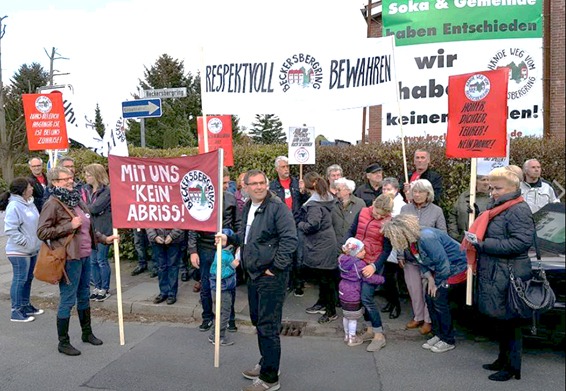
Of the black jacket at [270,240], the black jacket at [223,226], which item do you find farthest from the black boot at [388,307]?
the black jacket at [270,240]

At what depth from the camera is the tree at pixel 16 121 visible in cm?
2459

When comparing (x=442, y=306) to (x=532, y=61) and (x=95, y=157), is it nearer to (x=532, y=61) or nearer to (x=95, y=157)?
(x=95, y=157)

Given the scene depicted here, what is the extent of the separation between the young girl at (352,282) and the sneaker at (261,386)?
1370 millimetres

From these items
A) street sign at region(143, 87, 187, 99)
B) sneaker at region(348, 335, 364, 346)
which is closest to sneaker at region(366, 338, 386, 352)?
sneaker at region(348, 335, 364, 346)

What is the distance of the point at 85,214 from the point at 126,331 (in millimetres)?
1563

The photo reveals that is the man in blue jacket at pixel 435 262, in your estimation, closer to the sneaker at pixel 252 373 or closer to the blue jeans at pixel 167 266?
the sneaker at pixel 252 373

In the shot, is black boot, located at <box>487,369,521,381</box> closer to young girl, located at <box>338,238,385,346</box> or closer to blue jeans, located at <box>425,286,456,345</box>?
blue jeans, located at <box>425,286,456,345</box>

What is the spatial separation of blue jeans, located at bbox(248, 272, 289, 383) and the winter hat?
1.27 m

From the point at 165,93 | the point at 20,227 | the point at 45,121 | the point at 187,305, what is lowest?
the point at 187,305

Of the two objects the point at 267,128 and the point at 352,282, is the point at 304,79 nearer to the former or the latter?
the point at 352,282

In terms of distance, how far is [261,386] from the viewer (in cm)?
413

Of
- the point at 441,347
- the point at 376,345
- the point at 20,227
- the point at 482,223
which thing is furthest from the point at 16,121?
the point at 482,223

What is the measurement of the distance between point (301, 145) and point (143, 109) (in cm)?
343

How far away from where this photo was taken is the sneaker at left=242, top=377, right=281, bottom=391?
13.5ft
